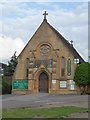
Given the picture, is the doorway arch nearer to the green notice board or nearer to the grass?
the green notice board

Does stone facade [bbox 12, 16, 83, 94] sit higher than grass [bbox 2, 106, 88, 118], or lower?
higher

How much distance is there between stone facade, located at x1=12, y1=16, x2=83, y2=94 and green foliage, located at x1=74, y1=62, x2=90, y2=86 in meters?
1.00

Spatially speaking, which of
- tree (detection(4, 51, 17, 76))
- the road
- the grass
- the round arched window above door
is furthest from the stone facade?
tree (detection(4, 51, 17, 76))

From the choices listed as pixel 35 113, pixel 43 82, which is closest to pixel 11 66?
pixel 43 82

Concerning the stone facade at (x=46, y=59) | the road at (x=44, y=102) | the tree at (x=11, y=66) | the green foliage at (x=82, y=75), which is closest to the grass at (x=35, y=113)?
the road at (x=44, y=102)

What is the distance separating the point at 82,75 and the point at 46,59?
6.57 meters

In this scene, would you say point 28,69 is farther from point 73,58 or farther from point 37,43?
point 73,58

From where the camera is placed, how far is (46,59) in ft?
122

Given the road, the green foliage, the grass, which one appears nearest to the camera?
the grass

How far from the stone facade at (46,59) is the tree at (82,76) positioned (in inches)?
39.6

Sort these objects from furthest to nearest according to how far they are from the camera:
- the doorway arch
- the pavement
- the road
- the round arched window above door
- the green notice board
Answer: the green notice board → the round arched window above door → the doorway arch → the road → the pavement

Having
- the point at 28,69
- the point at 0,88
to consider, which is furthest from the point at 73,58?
the point at 0,88

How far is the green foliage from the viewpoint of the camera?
33.8m

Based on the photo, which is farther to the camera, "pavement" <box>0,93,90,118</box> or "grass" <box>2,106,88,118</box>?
"pavement" <box>0,93,90,118</box>
